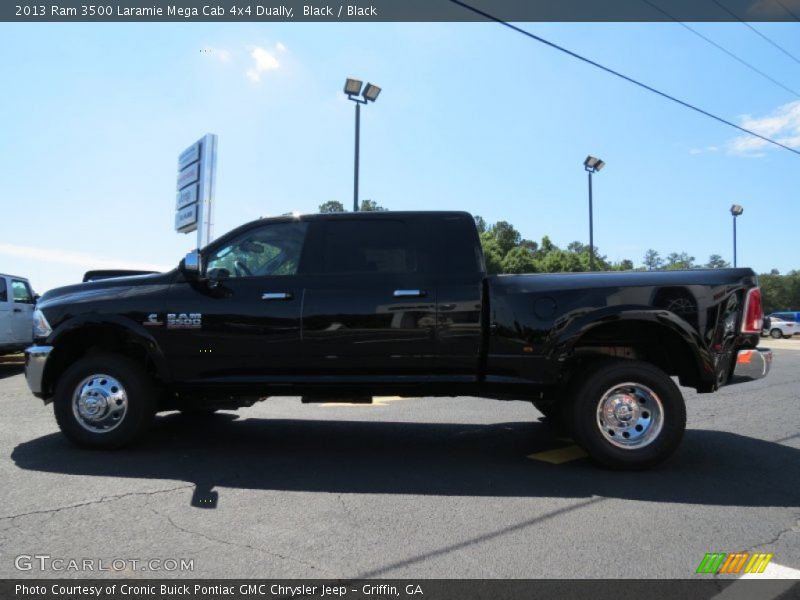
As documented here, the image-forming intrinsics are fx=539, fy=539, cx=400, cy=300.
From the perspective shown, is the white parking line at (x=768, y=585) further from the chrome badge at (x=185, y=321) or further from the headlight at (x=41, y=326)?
the headlight at (x=41, y=326)

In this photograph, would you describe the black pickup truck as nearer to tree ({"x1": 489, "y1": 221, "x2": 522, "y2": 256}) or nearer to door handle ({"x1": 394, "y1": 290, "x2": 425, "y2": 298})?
door handle ({"x1": 394, "y1": 290, "x2": 425, "y2": 298})

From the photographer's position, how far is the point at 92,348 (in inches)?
192

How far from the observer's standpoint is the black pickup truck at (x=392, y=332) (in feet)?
14.1

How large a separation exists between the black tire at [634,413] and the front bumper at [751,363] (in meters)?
0.66

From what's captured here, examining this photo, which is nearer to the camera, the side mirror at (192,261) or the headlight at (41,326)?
the side mirror at (192,261)

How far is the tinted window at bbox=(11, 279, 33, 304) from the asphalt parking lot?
276 inches

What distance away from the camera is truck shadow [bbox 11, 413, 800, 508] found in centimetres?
382

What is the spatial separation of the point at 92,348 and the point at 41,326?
45 cm

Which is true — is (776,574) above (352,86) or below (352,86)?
below

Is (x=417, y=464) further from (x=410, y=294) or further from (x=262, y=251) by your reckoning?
(x=262, y=251)

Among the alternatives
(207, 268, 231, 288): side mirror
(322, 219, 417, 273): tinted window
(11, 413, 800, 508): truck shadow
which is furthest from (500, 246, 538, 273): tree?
(207, 268, 231, 288): side mirror

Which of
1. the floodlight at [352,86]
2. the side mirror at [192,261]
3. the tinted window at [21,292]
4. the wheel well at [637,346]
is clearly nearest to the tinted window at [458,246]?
the wheel well at [637,346]

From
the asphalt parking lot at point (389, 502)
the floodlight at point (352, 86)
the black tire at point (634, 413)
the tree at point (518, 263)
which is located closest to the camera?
the asphalt parking lot at point (389, 502)

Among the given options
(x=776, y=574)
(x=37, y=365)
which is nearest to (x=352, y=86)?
(x=37, y=365)
